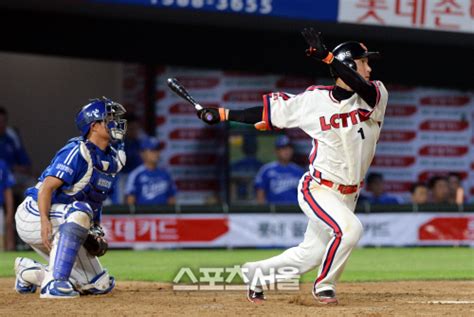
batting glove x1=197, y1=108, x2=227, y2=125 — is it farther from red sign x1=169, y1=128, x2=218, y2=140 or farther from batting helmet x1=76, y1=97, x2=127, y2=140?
red sign x1=169, y1=128, x2=218, y2=140

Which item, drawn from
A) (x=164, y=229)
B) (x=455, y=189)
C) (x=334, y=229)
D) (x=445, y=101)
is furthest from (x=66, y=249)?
(x=445, y=101)

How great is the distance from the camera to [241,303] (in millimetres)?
7012

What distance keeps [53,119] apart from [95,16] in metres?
3.36

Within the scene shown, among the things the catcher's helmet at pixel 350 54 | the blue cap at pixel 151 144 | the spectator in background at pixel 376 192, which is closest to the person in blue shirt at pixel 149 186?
the blue cap at pixel 151 144

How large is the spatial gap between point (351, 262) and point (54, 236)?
5.33m

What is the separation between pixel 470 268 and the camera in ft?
36.0

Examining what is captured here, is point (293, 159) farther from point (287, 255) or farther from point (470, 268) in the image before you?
point (287, 255)

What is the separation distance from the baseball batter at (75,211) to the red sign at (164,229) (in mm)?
5807

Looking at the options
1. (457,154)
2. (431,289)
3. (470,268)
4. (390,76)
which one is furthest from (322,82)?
(431,289)

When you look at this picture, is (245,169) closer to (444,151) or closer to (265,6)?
(265,6)

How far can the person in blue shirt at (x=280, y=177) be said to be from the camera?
46.9 feet

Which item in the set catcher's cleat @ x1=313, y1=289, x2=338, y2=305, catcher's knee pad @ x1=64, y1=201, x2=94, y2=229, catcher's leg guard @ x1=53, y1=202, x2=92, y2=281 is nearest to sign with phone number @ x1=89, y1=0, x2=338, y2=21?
catcher's knee pad @ x1=64, y1=201, x2=94, y2=229

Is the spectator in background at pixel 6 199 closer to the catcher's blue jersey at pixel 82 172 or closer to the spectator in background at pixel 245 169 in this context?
the spectator in background at pixel 245 169

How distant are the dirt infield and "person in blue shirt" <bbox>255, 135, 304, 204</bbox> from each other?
573 centimetres
